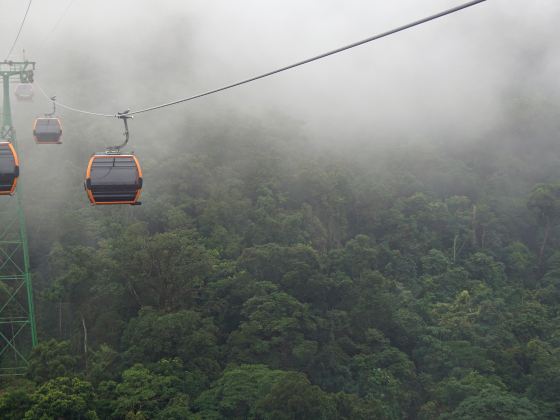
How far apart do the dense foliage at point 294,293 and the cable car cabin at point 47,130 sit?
19.7ft

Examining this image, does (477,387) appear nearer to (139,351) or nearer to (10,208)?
(139,351)

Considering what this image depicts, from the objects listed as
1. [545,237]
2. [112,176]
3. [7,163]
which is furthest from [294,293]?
[7,163]

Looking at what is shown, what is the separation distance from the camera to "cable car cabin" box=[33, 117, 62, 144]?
20.0 m

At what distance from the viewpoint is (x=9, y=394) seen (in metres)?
20.9

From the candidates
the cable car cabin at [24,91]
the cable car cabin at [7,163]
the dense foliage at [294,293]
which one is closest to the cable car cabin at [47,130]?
the cable car cabin at [24,91]

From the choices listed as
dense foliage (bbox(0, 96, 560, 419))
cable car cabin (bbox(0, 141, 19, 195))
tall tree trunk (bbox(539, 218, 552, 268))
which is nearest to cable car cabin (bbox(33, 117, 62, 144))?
dense foliage (bbox(0, 96, 560, 419))

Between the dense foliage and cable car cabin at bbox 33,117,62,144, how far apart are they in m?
6.01

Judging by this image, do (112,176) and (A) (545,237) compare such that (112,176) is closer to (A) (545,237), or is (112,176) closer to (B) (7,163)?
(B) (7,163)

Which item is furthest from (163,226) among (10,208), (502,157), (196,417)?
(502,157)

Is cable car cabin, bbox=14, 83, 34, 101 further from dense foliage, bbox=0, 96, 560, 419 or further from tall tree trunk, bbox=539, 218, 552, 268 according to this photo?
tall tree trunk, bbox=539, 218, 552, 268

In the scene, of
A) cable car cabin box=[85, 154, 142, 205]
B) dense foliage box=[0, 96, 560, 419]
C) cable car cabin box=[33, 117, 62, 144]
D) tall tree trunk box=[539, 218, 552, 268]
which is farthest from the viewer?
tall tree trunk box=[539, 218, 552, 268]

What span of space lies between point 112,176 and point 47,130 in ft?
26.1

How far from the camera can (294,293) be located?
100.0ft

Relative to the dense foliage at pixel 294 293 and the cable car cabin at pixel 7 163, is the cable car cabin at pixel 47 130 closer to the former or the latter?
the dense foliage at pixel 294 293
